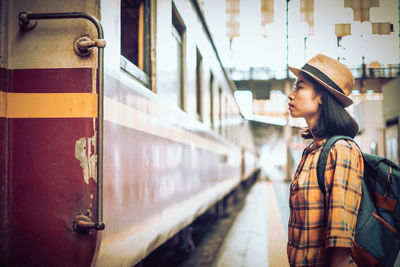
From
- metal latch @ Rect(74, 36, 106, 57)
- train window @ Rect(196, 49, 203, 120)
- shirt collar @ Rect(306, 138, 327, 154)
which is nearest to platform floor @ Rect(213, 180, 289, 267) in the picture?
train window @ Rect(196, 49, 203, 120)

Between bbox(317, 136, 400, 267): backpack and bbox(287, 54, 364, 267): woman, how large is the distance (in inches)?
1.5

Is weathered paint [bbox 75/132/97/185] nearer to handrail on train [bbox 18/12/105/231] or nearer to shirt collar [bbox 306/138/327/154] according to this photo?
handrail on train [bbox 18/12/105/231]

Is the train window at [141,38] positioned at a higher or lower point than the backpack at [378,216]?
higher

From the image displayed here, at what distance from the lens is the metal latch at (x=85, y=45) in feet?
6.00

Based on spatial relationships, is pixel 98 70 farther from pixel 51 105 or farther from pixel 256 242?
pixel 256 242

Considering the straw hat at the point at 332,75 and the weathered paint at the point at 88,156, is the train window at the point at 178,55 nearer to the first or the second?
the weathered paint at the point at 88,156

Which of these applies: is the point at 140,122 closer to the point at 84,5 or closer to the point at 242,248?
the point at 84,5

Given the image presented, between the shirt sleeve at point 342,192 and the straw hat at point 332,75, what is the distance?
238mm

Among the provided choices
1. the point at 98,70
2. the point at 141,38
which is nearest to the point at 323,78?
the point at 98,70

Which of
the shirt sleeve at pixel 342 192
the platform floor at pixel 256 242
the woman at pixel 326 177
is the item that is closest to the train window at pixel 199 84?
the platform floor at pixel 256 242

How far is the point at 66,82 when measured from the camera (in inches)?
74.0

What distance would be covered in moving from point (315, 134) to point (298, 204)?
0.32 meters

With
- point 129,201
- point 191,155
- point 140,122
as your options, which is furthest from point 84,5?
point 191,155

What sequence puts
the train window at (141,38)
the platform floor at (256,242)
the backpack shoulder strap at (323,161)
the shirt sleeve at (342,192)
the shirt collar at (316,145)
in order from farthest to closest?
1. the platform floor at (256,242)
2. the train window at (141,38)
3. the shirt collar at (316,145)
4. the backpack shoulder strap at (323,161)
5. the shirt sleeve at (342,192)
